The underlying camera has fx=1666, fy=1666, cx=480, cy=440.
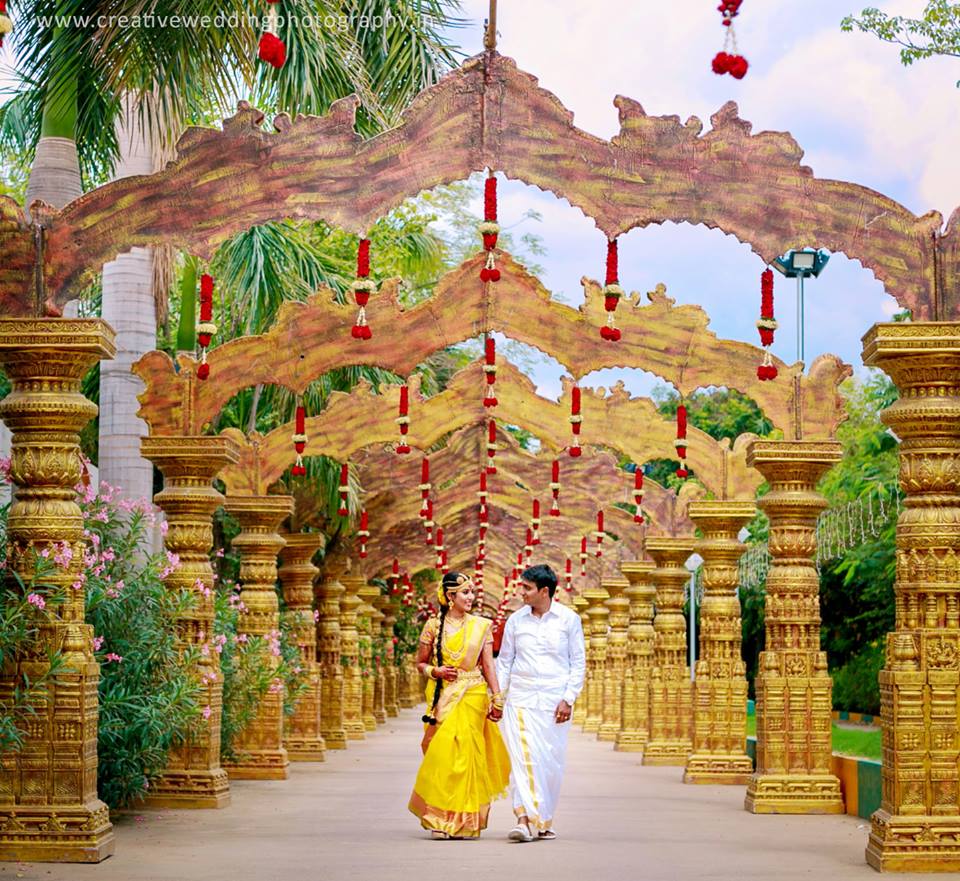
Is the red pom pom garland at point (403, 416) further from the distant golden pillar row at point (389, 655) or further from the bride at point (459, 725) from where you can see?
the distant golden pillar row at point (389, 655)

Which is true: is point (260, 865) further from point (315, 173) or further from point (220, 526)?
point (220, 526)

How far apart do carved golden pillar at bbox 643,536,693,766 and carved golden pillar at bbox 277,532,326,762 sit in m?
4.18

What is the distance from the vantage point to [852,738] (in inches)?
1130

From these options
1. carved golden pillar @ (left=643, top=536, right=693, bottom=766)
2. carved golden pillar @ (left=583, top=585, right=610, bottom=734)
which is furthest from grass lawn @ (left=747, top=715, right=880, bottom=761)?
carved golden pillar @ (left=583, top=585, right=610, bottom=734)

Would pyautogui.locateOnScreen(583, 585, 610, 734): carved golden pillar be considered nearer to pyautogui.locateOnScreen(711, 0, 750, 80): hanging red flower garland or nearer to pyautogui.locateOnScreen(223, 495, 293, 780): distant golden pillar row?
pyautogui.locateOnScreen(223, 495, 293, 780): distant golden pillar row

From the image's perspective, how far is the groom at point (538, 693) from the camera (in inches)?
432

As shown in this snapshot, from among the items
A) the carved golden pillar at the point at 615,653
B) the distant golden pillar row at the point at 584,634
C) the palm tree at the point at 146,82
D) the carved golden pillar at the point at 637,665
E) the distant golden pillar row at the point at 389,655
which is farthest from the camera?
the distant golden pillar row at the point at 389,655

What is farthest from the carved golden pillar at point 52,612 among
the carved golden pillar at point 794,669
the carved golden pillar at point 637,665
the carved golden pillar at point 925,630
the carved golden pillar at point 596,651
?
the carved golden pillar at point 596,651

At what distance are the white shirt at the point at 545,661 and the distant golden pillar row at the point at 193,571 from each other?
2874 mm

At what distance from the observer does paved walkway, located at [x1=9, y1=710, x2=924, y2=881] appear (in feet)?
30.1

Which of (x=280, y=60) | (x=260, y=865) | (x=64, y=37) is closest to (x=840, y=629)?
(x=64, y=37)

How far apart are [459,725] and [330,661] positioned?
1286 cm

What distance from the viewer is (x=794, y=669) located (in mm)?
13156

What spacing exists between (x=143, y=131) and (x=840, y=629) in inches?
898
